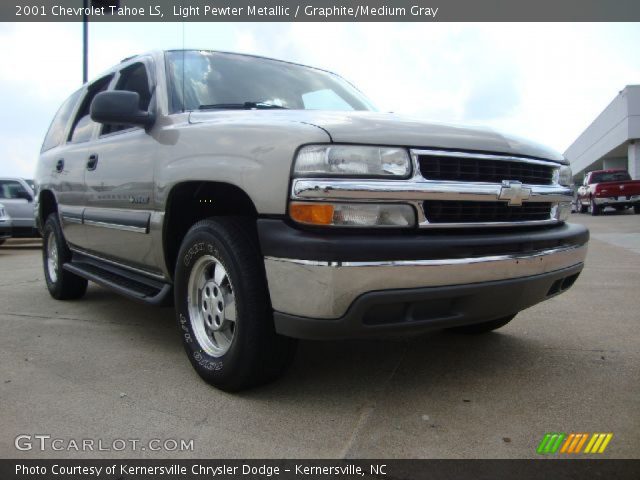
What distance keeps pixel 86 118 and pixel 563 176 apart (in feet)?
12.7

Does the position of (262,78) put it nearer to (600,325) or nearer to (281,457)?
(281,457)

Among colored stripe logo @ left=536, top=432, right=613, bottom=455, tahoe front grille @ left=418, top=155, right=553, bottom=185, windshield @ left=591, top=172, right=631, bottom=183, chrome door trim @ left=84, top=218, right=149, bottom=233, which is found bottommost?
colored stripe logo @ left=536, top=432, right=613, bottom=455

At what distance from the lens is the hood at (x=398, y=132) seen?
2.33 meters

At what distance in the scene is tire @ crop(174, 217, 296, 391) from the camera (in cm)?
248

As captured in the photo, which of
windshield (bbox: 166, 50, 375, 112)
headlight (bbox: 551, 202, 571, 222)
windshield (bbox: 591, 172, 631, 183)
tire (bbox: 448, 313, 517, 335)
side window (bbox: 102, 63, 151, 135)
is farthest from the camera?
windshield (bbox: 591, 172, 631, 183)

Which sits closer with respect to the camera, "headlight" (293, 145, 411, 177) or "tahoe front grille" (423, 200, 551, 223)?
"headlight" (293, 145, 411, 177)

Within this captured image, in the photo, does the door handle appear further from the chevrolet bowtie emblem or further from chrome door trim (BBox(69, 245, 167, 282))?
the chevrolet bowtie emblem

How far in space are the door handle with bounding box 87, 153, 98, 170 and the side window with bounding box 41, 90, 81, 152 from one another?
1292 mm

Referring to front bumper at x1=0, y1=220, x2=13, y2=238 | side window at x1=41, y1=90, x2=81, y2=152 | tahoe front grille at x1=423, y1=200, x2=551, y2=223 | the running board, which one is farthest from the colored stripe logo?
front bumper at x1=0, y1=220, x2=13, y2=238

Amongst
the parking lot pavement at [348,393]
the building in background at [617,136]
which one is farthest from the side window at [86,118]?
the building in background at [617,136]

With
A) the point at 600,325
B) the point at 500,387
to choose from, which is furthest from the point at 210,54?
the point at 600,325

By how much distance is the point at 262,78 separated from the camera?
3.67m

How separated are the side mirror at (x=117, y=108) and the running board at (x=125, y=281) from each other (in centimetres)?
102

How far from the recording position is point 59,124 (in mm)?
5469
